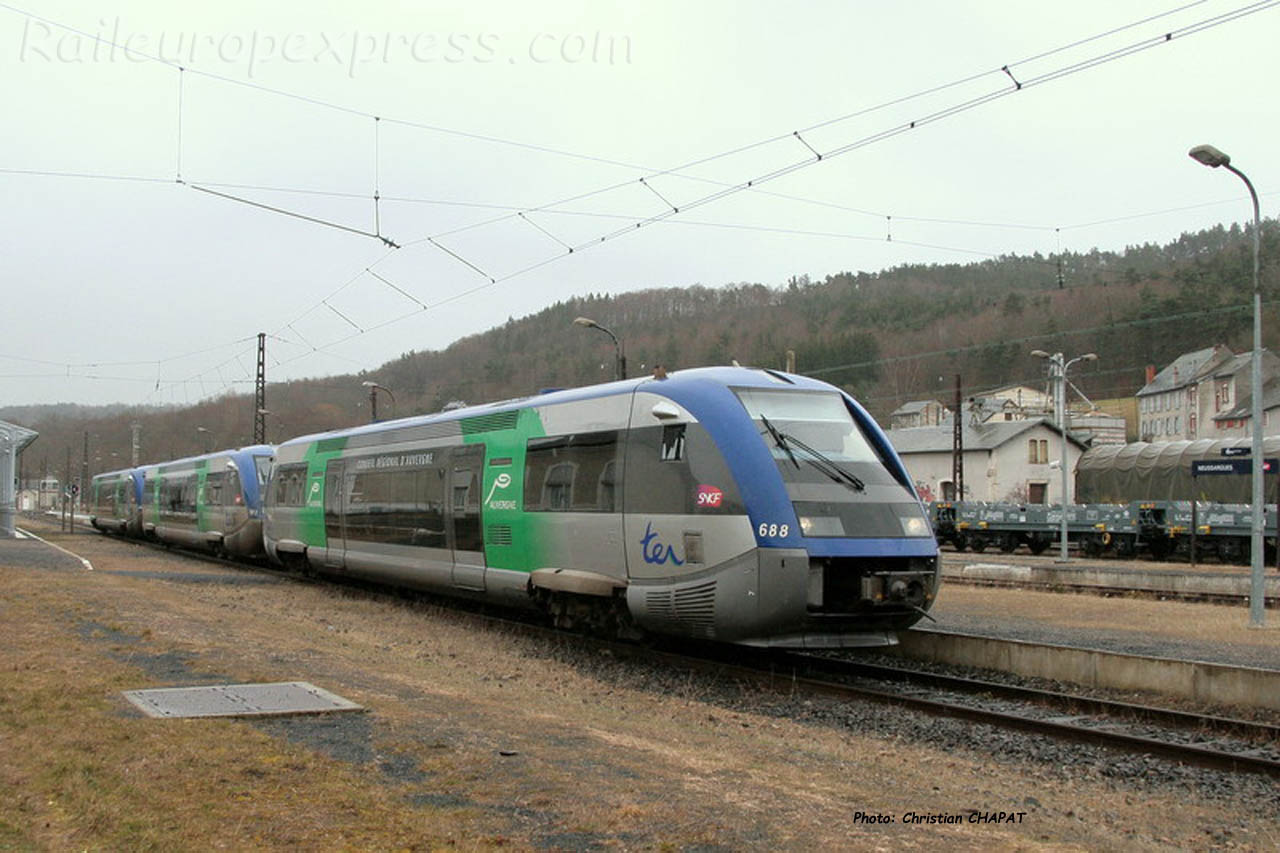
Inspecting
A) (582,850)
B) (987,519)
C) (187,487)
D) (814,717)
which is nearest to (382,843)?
(582,850)

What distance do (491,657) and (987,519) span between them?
38.7 metres

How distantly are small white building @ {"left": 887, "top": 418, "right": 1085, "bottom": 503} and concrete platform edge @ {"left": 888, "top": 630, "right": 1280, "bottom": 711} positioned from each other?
58.4m

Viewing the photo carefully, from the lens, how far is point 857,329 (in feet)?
174

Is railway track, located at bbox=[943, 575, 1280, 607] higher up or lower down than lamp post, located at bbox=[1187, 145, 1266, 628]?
lower down

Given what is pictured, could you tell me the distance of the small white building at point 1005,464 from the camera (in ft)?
233

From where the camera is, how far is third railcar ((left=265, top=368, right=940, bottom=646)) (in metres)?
10.9

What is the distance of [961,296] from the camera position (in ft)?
167

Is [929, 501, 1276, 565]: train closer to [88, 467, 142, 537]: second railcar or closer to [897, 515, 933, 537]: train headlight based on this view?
[897, 515, 933, 537]: train headlight

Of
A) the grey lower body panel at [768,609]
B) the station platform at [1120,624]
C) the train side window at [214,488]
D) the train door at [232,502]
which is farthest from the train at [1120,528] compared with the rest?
the grey lower body panel at [768,609]

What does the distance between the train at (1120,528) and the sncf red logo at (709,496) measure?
27.5 metres

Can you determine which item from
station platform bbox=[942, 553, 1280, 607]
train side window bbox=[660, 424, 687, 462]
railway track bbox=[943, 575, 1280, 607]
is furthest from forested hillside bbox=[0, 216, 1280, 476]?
train side window bbox=[660, 424, 687, 462]

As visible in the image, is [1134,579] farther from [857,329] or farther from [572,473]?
[857,329]

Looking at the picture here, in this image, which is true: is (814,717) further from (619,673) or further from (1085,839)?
(1085,839)

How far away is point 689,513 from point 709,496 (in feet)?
1.11
